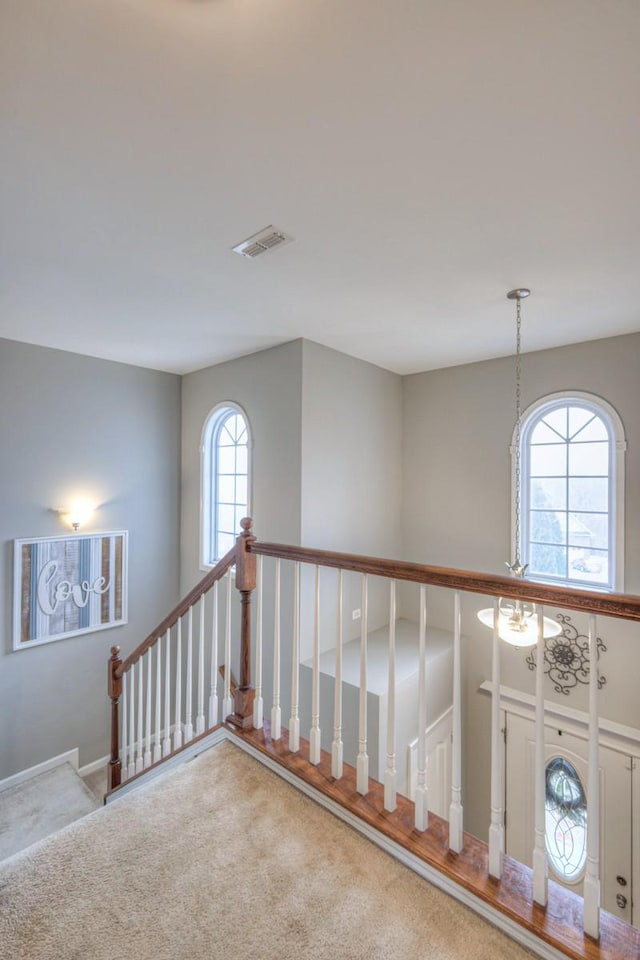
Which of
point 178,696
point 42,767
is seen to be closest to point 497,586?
point 178,696

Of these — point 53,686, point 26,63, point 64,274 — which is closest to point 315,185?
point 26,63

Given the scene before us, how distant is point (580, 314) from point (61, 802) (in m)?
5.49

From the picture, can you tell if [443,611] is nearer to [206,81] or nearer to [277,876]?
[277,876]

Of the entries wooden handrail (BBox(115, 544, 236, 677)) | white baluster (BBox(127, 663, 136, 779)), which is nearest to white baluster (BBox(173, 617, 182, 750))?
wooden handrail (BBox(115, 544, 236, 677))

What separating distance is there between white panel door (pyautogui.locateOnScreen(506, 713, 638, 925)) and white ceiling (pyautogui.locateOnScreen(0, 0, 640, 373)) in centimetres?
340

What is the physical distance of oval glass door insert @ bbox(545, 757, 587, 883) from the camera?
3.10m

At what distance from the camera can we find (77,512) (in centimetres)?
412

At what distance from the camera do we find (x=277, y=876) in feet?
4.64

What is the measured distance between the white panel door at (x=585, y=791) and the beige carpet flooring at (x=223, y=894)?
2.73m

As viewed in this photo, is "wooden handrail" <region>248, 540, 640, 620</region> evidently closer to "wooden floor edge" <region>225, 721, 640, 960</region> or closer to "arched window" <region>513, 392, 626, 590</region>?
"wooden floor edge" <region>225, 721, 640, 960</region>

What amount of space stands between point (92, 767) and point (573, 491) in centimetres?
517

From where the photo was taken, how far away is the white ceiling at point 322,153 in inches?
46.4

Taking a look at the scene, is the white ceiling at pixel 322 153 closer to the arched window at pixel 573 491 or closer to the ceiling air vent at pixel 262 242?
the ceiling air vent at pixel 262 242

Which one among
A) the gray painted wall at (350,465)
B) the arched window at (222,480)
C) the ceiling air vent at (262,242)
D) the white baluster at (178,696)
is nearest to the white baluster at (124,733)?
the white baluster at (178,696)
